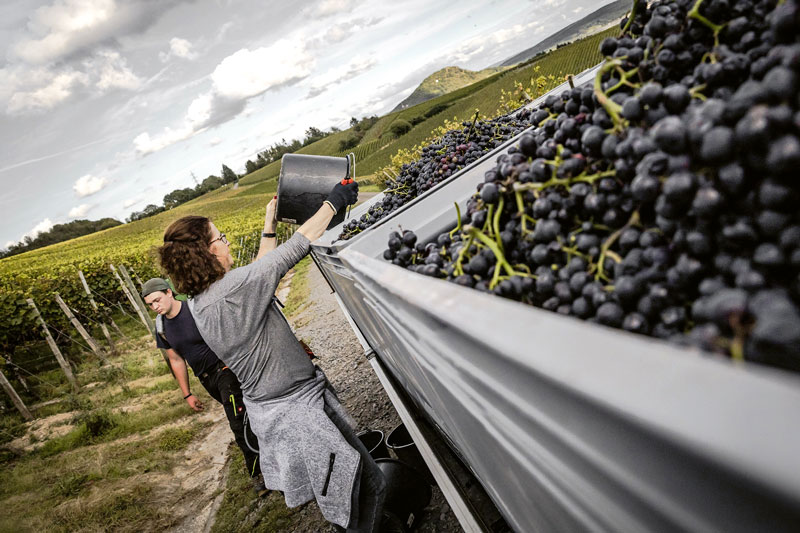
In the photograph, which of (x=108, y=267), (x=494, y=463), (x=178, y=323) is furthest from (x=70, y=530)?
(x=108, y=267)

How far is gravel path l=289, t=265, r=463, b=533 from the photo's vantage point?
2846 millimetres

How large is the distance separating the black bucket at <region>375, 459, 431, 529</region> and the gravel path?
0.14 metres

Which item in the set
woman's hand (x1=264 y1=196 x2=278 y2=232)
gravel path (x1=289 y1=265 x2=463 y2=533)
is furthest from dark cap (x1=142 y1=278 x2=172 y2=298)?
gravel path (x1=289 y1=265 x2=463 y2=533)

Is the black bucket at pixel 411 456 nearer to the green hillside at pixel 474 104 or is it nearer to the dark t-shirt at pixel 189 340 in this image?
the dark t-shirt at pixel 189 340

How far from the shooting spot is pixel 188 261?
7.75 ft

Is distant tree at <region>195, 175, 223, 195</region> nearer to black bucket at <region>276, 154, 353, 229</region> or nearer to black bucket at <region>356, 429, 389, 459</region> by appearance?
black bucket at <region>276, 154, 353, 229</region>

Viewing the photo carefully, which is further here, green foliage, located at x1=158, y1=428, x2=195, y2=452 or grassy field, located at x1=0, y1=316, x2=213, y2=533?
green foliage, located at x1=158, y1=428, x2=195, y2=452

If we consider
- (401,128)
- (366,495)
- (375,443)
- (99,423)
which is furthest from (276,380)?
(401,128)

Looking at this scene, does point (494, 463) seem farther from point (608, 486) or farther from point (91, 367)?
point (91, 367)

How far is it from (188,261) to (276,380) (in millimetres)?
907

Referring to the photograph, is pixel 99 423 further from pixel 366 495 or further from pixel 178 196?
pixel 178 196

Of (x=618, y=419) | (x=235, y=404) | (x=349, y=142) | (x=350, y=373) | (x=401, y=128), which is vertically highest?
(x=349, y=142)

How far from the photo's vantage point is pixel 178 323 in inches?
142

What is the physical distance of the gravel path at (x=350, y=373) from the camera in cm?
285
